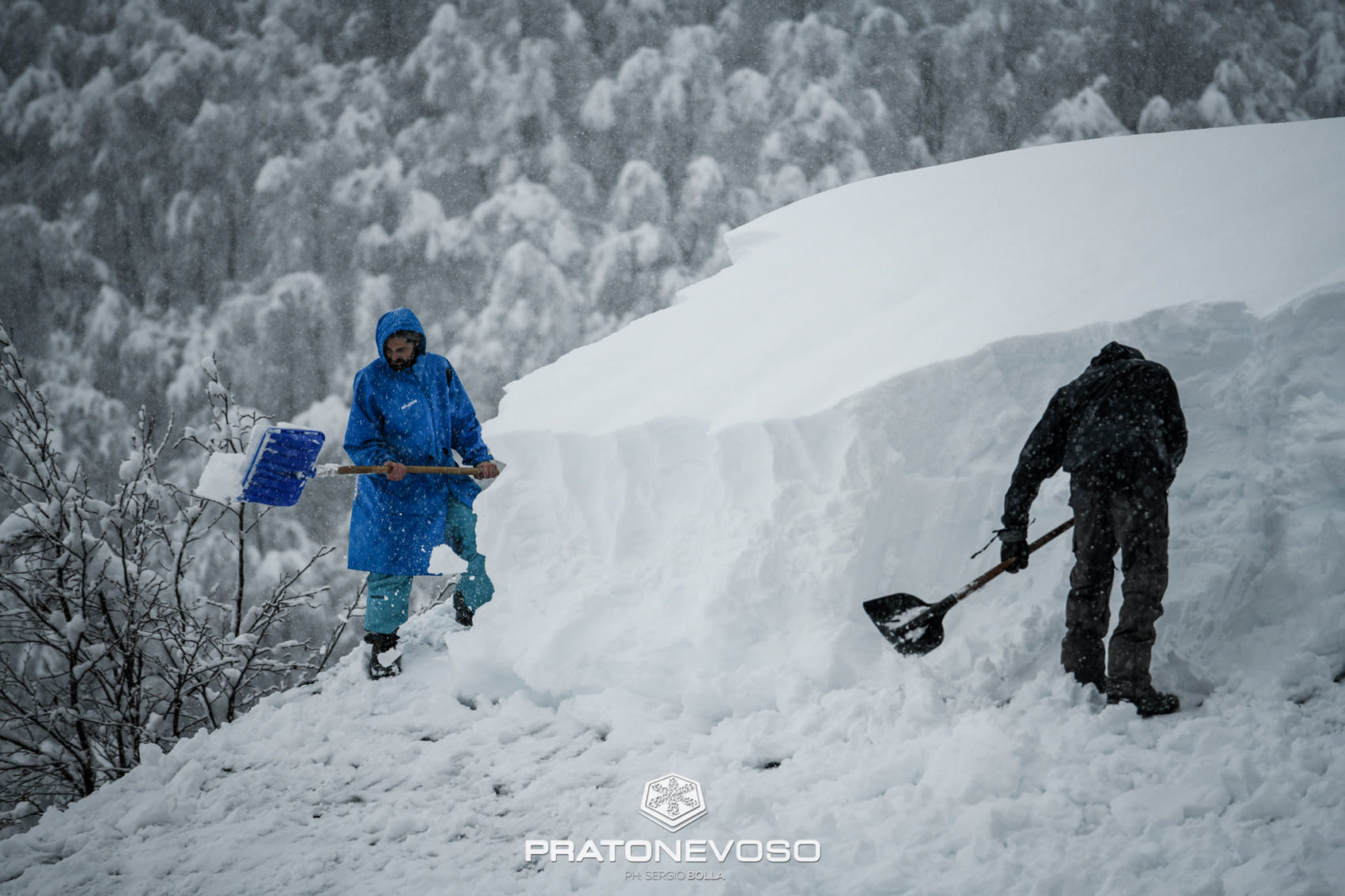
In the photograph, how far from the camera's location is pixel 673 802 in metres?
2.34

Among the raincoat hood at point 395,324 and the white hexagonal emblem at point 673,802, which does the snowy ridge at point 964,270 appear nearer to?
the raincoat hood at point 395,324

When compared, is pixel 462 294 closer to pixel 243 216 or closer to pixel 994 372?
pixel 243 216

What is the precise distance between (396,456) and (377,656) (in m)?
0.94

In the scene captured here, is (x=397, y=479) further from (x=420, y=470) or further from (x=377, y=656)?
(x=377, y=656)

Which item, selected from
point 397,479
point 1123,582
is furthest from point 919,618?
point 397,479

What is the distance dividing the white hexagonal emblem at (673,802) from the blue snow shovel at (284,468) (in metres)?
1.81

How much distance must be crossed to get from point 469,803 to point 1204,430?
9.80 feet

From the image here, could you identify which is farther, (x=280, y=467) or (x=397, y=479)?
(x=397, y=479)

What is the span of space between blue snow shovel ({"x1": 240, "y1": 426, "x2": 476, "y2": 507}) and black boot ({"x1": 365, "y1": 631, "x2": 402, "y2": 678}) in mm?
770

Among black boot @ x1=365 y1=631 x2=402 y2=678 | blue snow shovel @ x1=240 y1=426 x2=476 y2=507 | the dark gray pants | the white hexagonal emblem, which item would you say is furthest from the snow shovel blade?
the dark gray pants

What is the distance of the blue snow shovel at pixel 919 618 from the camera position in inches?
109

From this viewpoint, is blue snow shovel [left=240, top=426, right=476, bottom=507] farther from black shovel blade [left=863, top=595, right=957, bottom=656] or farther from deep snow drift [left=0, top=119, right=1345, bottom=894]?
black shovel blade [left=863, top=595, right=957, bottom=656]

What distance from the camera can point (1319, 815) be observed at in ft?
5.91

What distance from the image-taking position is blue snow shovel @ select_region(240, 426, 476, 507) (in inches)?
128
